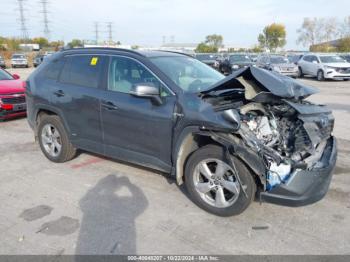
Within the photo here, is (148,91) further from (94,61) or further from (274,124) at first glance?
(274,124)

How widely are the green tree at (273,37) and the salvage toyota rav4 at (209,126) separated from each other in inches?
2934

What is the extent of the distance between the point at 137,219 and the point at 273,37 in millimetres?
78994

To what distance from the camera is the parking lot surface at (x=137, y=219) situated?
3.09 metres

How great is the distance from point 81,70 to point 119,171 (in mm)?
1624

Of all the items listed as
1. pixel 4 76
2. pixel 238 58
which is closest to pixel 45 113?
pixel 4 76

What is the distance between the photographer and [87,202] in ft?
13.0

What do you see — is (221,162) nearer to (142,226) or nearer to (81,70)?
(142,226)

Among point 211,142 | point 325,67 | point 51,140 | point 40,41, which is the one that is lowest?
point 40,41

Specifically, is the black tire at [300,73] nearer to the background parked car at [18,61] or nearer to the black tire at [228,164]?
the black tire at [228,164]

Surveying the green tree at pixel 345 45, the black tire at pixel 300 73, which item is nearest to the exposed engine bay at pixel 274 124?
the black tire at pixel 300 73

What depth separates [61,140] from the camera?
5.11m

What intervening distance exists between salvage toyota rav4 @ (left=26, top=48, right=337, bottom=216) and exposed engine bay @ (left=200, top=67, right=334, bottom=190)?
11 millimetres

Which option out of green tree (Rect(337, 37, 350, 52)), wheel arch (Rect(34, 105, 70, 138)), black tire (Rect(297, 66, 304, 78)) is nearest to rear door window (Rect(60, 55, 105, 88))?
wheel arch (Rect(34, 105, 70, 138))

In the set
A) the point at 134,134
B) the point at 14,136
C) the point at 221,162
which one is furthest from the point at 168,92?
the point at 14,136
